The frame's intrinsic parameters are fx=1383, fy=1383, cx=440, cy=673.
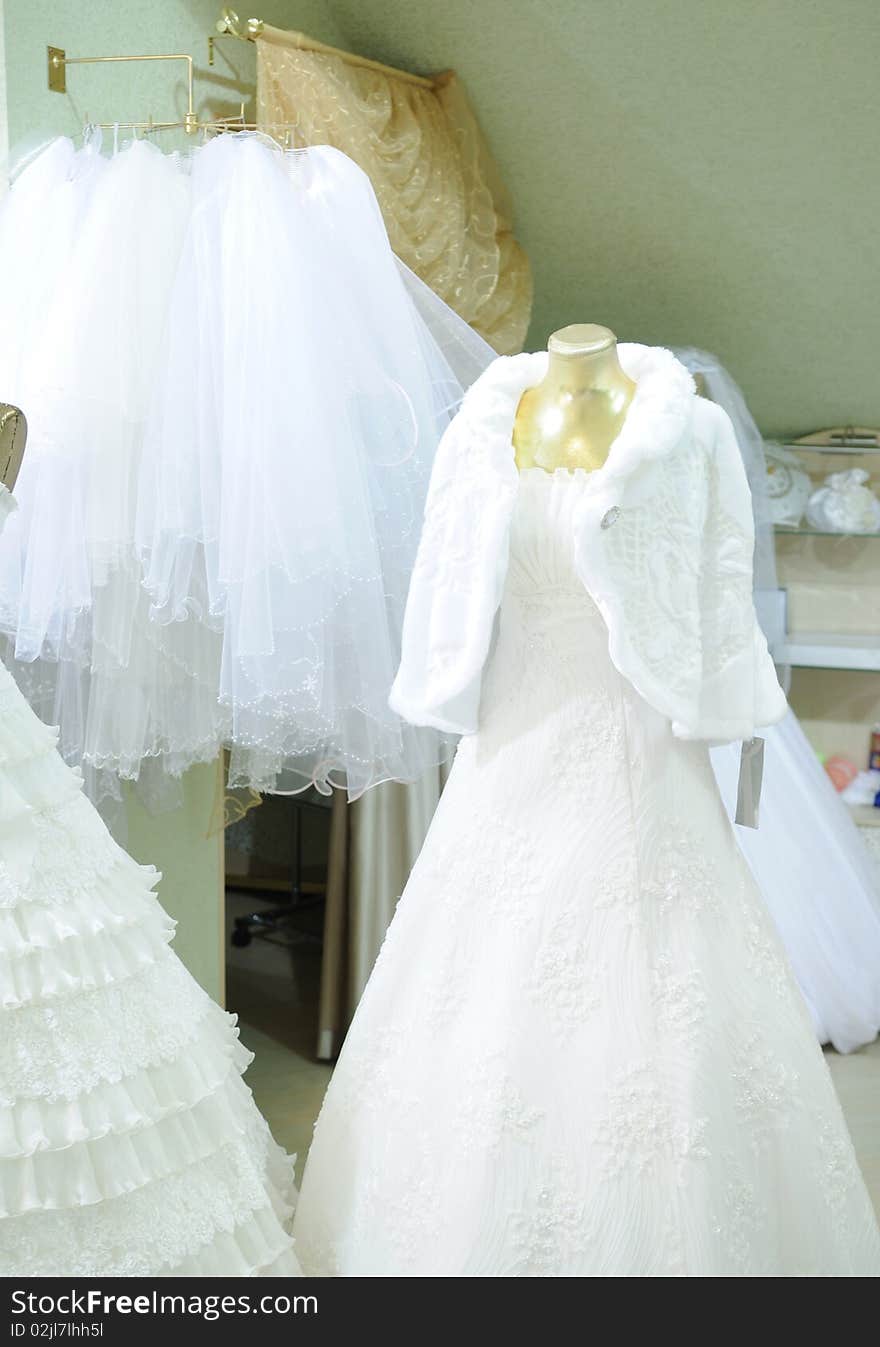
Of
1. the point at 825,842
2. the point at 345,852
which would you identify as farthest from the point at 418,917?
the point at 825,842

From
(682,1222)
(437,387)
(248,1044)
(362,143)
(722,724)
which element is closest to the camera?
(682,1222)

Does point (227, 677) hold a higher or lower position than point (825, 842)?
higher

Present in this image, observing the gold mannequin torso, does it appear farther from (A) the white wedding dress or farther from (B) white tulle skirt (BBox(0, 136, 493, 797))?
(B) white tulle skirt (BBox(0, 136, 493, 797))

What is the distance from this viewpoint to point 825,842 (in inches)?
138

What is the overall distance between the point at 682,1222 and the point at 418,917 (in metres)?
0.51

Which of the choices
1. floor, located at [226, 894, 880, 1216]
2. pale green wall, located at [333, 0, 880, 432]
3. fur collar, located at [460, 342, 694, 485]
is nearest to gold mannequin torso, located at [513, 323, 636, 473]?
fur collar, located at [460, 342, 694, 485]

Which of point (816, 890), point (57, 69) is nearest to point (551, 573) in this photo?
point (57, 69)

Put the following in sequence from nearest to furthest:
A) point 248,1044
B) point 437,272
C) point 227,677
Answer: point 227,677
point 437,272
point 248,1044

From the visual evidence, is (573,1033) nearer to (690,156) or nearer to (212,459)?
(212,459)

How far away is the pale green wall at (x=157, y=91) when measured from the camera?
2336 mm

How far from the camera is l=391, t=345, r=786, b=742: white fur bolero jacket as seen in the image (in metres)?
1.70

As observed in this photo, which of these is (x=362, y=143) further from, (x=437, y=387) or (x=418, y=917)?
(x=418, y=917)

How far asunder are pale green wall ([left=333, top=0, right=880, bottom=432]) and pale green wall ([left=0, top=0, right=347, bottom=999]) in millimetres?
466

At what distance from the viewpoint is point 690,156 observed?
315cm
